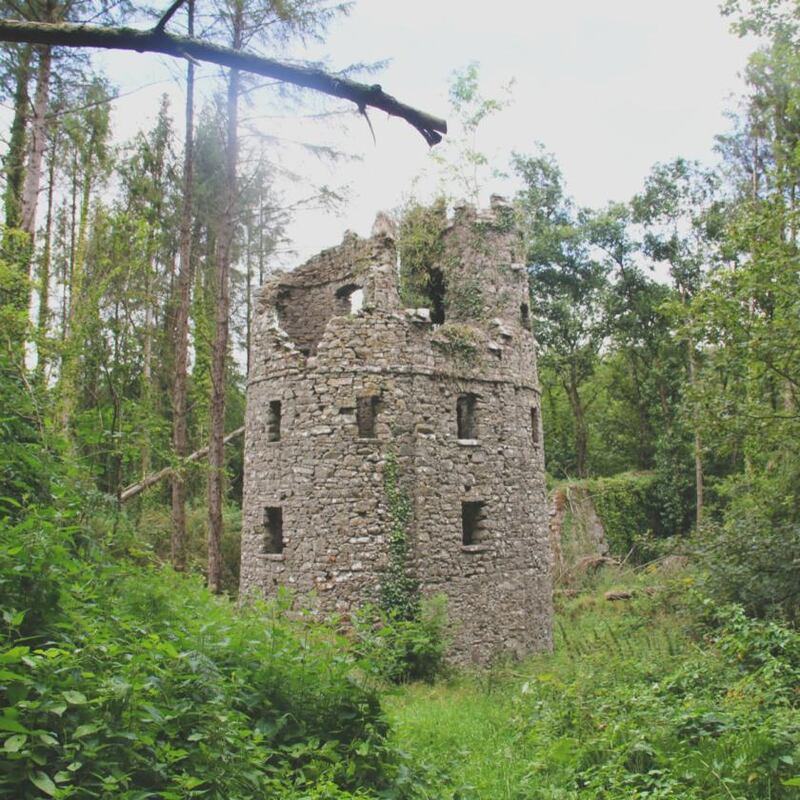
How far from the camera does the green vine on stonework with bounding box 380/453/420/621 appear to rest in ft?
41.0

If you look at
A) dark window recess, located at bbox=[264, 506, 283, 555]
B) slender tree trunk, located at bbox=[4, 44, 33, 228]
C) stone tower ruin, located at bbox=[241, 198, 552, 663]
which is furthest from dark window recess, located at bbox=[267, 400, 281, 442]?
slender tree trunk, located at bbox=[4, 44, 33, 228]

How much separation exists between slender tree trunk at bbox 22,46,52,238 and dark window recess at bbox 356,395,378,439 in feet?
20.9

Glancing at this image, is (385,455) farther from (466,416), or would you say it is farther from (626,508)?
(626,508)

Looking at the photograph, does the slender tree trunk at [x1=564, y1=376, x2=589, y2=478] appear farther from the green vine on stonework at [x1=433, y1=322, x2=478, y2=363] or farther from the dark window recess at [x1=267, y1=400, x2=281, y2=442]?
the dark window recess at [x1=267, y1=400, x2=281, y2=442]

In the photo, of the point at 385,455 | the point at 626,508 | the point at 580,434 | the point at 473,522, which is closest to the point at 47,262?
the point at 385,455

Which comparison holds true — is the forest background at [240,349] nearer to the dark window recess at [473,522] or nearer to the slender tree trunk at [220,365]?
the slender tree trunk at [220,365]

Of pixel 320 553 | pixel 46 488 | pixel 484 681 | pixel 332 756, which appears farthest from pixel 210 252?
pixel 332 756

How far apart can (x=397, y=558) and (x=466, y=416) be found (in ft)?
10.5

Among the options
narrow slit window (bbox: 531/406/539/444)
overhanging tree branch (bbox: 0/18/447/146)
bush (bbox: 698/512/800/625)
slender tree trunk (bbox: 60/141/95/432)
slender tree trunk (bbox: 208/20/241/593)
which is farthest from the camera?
slender tree trunk (bbox: 208/20/241/593)

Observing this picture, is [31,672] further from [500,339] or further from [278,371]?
[500,339]

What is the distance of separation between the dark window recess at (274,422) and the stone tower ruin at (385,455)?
0.03 m

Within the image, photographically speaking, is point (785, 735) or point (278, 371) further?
point (278, 371)

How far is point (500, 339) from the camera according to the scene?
14.7 metres

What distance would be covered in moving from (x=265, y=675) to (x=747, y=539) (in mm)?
9848
